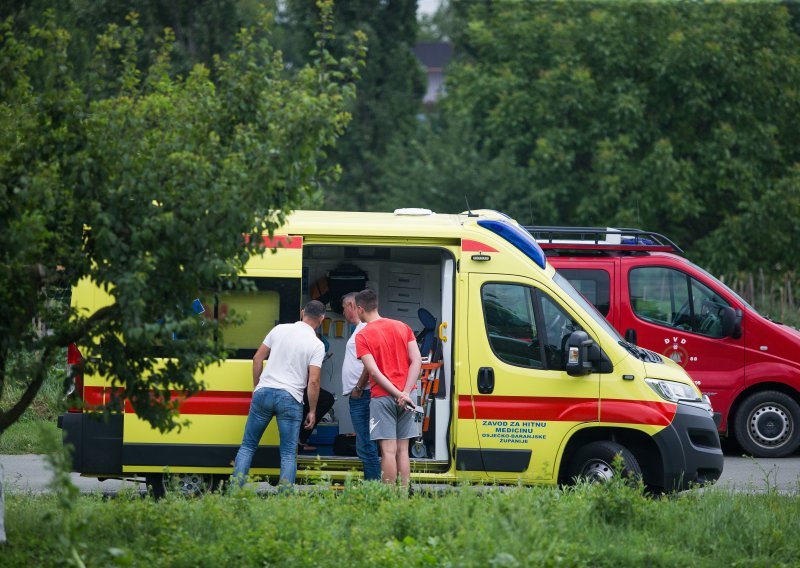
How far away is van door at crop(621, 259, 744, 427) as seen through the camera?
12.7 m

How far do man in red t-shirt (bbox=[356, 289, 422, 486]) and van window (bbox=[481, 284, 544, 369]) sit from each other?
691 millimetres

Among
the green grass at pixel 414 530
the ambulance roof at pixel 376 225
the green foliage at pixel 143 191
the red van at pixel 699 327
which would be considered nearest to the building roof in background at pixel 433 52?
the red van at pixel 699 327

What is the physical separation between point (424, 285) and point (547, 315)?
2.17 metres

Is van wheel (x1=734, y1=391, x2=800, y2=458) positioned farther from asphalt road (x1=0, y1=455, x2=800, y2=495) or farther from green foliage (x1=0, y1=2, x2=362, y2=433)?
green foliage (x1=0, y1=2, x2=362, y2=433)

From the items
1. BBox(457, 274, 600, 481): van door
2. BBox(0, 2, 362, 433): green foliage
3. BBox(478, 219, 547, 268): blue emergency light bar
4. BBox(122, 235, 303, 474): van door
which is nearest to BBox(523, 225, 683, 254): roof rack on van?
BBox(478, 219, 547, 268): blue emergency light bar

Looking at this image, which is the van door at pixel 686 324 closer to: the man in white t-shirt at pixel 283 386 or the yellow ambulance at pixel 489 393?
the yellow ambulance at pixel 489 393

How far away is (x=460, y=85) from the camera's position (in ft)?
96.6

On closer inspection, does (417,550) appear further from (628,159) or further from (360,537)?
(628,159)

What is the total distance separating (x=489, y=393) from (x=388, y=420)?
2.83 ft

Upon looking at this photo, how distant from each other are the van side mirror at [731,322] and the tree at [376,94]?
1862 cm

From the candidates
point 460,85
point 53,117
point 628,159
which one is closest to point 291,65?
point 460,85

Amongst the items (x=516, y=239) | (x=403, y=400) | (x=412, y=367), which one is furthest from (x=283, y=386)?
(x=516, y=239)

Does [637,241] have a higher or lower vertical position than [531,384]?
higher

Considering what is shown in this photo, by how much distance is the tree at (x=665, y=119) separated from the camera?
79.1ft
